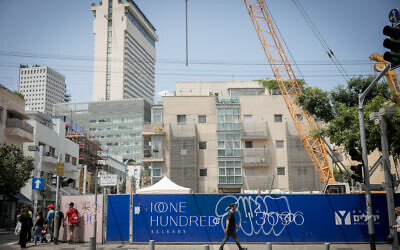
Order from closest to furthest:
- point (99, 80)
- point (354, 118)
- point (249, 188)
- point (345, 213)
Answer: point (345, 213)
point (354, 118)
point (249, 188)
point (99, 80)

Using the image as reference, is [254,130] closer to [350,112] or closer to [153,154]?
[153,154]

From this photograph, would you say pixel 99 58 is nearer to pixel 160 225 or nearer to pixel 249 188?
pixel 249 188

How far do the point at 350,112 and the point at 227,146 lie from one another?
96.1 ft

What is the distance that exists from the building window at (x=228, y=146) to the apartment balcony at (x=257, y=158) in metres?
1.47

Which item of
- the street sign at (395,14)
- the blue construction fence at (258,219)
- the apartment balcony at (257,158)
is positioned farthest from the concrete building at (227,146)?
Answer: the street sign at (395,14)

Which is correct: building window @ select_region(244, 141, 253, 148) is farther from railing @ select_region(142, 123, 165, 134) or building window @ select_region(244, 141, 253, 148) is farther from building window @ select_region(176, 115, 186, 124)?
railing @ select_region(142, 123, 165, 134)

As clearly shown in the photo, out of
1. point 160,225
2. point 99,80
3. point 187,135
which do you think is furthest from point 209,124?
point 99,80

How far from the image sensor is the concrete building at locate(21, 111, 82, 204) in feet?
158

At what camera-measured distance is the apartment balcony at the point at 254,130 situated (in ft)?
173

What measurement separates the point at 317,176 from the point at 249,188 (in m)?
9.56

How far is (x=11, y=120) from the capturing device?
40.5 metres

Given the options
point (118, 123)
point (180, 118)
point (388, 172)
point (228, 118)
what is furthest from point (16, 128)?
point (118, 123)

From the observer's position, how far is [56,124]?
56969 mm

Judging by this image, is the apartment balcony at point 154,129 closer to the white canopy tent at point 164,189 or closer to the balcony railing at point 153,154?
A: the balcony railing at point 153,154
